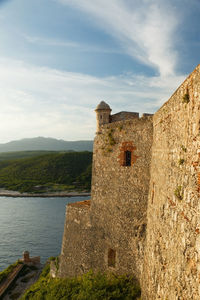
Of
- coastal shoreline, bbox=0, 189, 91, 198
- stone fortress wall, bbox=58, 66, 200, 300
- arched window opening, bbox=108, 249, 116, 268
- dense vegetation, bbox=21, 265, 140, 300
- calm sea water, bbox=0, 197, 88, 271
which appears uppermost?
stone fortress wall, bbox=58, 66, 200, 300

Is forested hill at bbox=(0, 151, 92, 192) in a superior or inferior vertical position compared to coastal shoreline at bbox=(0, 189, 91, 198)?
superior

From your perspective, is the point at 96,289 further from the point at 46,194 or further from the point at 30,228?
the point at 46,194

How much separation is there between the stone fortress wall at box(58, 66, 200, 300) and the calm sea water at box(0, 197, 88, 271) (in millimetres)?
19088

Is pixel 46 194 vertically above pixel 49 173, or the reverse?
pixel 49 173

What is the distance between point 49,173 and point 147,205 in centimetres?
8375

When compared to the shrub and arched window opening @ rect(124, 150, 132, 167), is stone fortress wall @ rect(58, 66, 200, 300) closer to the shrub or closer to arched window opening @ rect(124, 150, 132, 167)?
arched window opening @ rect(124, 150, 132, 167)

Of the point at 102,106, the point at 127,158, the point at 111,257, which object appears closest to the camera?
the point at 127,158

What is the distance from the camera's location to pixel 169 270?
5.09 meters

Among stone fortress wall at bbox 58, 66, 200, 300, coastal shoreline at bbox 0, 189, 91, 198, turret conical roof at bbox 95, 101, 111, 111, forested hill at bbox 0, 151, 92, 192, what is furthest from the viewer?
forested hill at bbox 0, 151, 92, 192

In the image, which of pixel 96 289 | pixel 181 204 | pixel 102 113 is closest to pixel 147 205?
pixel 96 289

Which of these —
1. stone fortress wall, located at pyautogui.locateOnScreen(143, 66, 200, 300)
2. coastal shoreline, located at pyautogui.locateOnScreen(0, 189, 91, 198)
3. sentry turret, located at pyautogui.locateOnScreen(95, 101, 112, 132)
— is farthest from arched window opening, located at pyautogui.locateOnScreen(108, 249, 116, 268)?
coastal shoreline, located at pyautogui.locateOnScreen(0, 189, 91, 198)

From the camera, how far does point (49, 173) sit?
90312mm

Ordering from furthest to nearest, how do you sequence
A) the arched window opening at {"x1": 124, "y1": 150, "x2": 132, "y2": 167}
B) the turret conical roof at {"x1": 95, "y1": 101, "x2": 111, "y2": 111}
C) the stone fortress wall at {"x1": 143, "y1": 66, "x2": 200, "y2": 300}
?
the turret conical roof at {"x1": 95, "y1": 101, "x2": 111, "y2": 111}, the arched window opening at {"x1": 124, "y1": 150, "x2": 132, "y2": 167}, the stone fortress wall at {"x1": 143, "y1": 66, "x2": 200, "y2": 300}

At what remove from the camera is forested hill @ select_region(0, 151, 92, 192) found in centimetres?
7479
